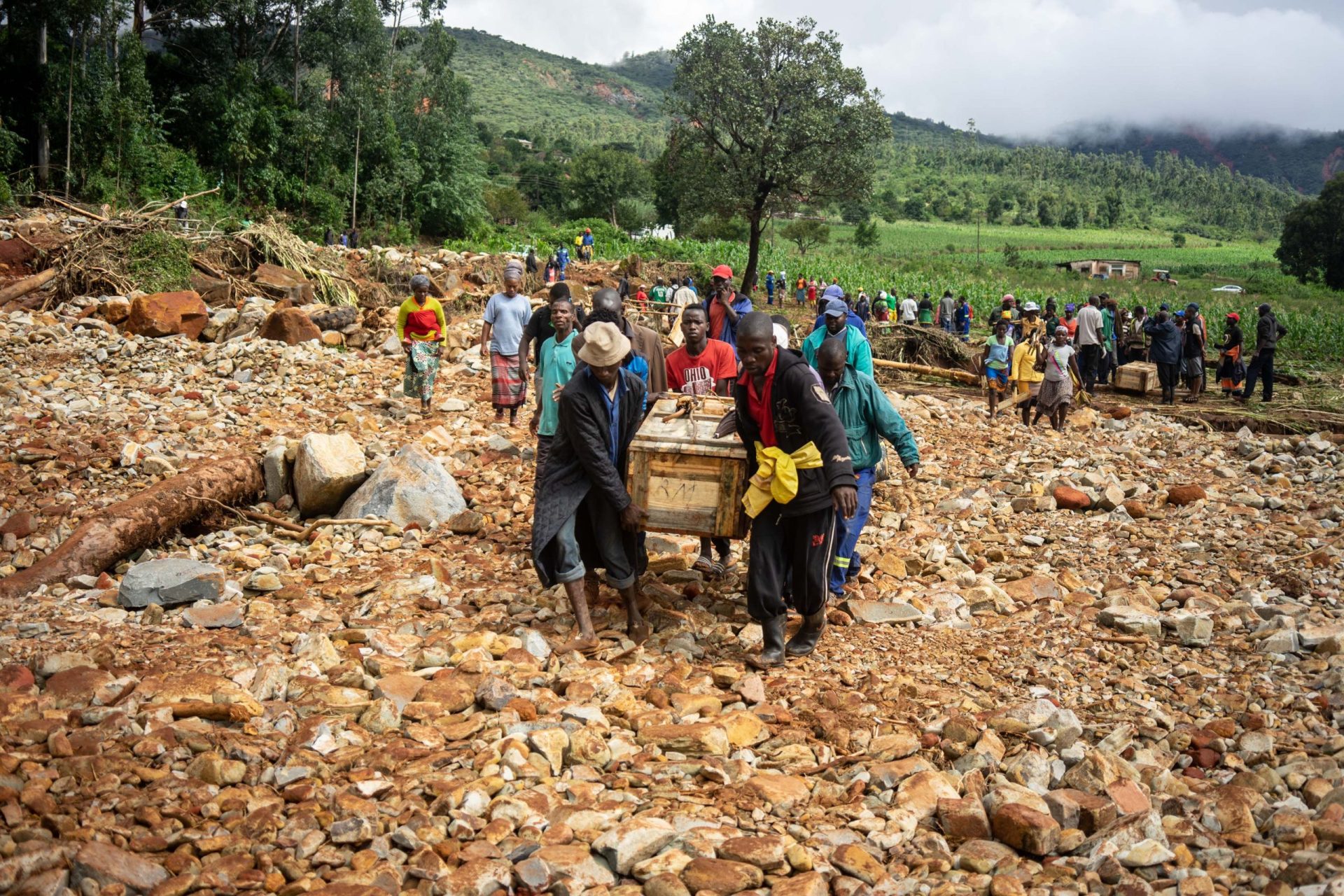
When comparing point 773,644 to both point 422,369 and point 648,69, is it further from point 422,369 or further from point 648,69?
point 648,69

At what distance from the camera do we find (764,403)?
428 cm

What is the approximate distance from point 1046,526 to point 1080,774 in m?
3.60

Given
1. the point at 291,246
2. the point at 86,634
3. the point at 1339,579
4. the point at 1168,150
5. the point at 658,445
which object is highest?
the point at 1168,150

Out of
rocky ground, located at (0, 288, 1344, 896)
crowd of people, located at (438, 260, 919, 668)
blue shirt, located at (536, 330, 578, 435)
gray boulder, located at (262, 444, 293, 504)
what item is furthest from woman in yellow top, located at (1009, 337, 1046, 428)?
gray boulder, located at (262, 444, 293, 504)

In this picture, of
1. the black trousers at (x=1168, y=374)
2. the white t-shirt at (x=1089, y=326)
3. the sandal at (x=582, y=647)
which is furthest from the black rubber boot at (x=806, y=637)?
the black trousers at (x=1168, y=374)

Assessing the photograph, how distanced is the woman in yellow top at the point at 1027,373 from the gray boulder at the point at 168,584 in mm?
8281

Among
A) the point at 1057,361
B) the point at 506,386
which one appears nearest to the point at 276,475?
the point at 506,386

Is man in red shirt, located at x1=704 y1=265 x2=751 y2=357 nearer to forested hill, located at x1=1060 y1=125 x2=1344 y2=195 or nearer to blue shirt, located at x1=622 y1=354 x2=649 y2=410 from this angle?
blue shirt, located at x1=622 y1=354 x2=649 y2=410

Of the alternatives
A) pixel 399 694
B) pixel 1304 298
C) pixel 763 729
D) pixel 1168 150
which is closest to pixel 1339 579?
pixel 763 729

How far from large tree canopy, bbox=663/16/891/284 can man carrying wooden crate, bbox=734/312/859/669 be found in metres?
18.1

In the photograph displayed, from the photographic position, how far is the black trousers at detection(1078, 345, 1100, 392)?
13133mm

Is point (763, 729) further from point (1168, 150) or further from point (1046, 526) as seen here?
point (1168, 150)

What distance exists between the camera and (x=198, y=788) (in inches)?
126

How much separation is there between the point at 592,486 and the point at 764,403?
93 cm
